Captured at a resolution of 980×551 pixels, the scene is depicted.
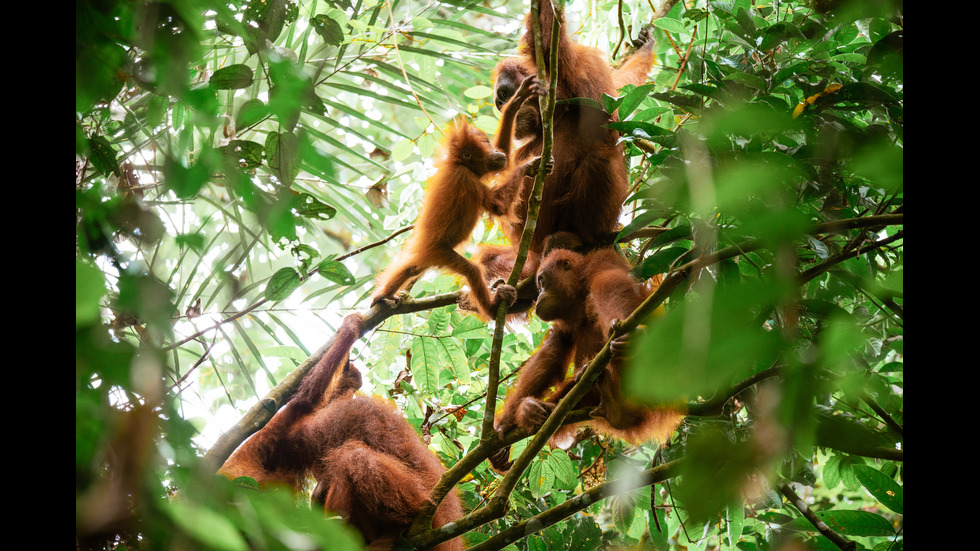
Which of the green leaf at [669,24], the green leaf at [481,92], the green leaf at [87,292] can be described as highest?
the green leaf at [481,92]

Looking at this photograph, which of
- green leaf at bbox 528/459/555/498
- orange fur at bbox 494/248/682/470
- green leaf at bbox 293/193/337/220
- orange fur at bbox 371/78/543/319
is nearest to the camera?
green leaf at bbox 293/193/337/220

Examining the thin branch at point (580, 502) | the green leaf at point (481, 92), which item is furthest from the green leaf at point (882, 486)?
the green leaf at point (481, 92)

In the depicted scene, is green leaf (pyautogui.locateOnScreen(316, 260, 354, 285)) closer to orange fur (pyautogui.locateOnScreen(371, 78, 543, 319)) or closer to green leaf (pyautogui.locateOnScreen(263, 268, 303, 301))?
green leaf (pyautogui.locateOnScreen(263, 268, 303, 301))

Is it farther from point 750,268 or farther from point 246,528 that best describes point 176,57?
point 750,268

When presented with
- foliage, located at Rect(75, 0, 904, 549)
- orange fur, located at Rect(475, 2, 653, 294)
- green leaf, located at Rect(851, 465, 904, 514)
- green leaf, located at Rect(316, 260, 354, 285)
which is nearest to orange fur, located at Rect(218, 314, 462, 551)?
foliage, located at Rect(75, 0, 904, 549)

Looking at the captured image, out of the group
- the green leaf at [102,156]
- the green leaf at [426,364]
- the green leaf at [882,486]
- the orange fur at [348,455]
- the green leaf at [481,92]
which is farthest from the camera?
the green leaf at [481,92]

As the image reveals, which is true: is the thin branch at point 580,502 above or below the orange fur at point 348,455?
below

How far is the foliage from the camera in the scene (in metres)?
0.57

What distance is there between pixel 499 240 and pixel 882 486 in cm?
257

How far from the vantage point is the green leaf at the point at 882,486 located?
1.26 metres

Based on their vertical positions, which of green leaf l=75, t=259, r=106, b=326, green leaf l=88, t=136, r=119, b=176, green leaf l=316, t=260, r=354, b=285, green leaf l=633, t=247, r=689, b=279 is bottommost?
green leaf l=633, t=247, r=689, b=279

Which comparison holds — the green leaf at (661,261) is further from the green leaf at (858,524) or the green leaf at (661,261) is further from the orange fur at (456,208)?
the orange fur at (456,208)
